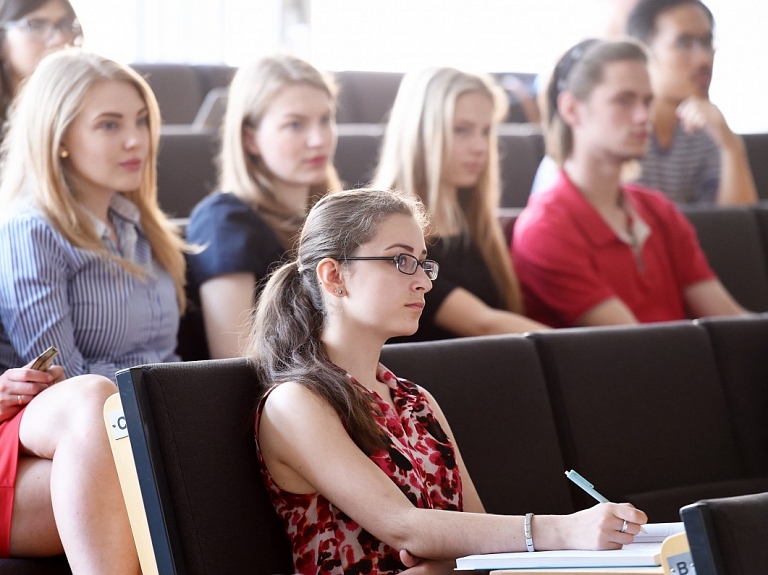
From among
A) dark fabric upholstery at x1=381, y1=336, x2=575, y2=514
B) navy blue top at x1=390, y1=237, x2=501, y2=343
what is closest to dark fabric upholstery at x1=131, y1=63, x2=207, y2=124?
navy blue top at x1=390, y1=237, x2=501, y2=343

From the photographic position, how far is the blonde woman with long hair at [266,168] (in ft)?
7.98

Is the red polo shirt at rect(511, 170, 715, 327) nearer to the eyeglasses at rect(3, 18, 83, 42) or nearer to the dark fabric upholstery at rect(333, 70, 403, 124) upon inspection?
the eyeglasses at rect(3, 18, 83, 42)

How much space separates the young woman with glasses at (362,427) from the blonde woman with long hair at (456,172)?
970mm

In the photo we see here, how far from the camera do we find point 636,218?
3.01 metres

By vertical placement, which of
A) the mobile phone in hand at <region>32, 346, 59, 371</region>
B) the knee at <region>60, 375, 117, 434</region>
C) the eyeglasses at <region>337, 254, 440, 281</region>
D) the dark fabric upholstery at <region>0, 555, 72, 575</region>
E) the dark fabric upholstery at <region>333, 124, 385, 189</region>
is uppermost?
the dark fabric upholstery at <region>333, 124, 385, 189</region>

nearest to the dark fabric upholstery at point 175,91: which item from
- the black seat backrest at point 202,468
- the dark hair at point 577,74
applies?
the dark hair at point 577,74

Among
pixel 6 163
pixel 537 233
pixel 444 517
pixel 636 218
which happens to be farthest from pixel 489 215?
pixel 444 517

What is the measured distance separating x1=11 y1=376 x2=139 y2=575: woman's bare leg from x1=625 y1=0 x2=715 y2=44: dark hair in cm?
260

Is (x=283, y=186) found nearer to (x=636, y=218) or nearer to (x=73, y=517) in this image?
(x=636, y=218)

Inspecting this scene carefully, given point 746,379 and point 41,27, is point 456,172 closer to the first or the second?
point 746,379

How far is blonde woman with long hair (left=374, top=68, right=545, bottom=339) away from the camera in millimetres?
2771

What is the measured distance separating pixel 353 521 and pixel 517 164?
2438mm

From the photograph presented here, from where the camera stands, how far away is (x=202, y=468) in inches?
61.5

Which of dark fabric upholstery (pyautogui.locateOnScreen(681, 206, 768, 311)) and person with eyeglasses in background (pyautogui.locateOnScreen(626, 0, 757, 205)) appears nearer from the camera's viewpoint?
dark fabric upholstery (pyautogui.locateOnScreen(681, 206, 768, 311))
